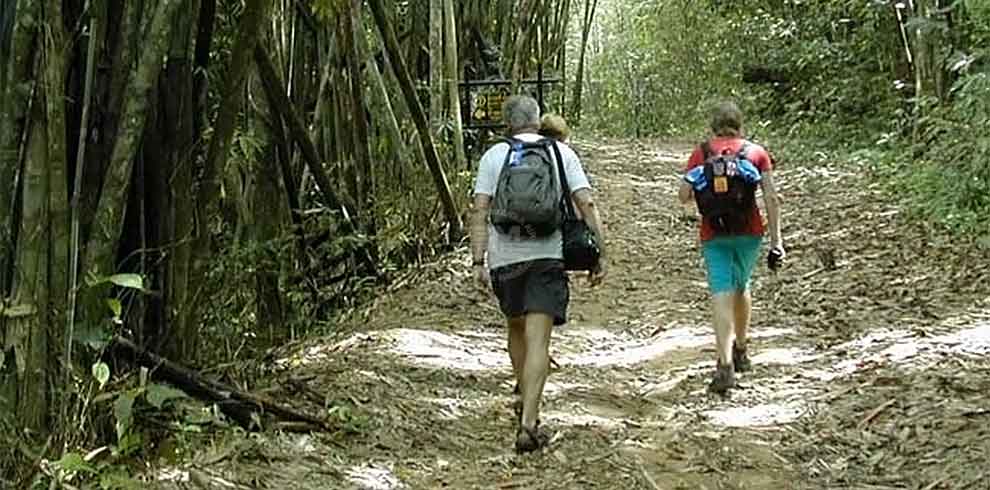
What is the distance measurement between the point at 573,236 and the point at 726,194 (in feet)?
3.60

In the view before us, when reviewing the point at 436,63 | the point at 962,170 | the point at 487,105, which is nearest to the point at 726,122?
the point at 436,63

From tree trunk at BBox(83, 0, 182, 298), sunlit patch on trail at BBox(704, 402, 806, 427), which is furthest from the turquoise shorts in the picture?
tree trunk at BBox(83, 0, 182, 298)

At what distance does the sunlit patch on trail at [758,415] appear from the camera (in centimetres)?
608

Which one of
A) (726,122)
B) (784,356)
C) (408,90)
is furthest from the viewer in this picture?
(408,90)

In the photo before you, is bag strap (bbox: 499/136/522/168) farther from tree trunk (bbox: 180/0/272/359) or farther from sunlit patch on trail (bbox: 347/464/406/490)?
sunlit patch on trail (bbox: 347/464/406/490)

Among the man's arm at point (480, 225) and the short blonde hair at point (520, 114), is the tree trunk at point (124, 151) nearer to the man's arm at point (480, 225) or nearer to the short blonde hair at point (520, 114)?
the man's arm at point (480, 225)

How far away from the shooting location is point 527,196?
5621mm

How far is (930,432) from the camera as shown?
18.0ft

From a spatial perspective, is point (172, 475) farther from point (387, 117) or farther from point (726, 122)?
point (387, 117)

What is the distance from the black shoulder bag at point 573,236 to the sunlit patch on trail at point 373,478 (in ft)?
3.93

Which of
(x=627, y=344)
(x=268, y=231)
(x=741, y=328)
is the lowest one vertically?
(x=627, y=344)

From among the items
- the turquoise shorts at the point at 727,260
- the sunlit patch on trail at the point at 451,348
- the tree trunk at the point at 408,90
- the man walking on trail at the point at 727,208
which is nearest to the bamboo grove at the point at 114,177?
the sunlit patch on trail at the point at 451,348

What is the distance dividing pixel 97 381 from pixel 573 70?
114 feet

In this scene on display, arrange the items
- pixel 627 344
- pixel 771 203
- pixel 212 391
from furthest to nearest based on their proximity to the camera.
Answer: pixel 627 344 → pixel 771 203 → pixel 212 391
